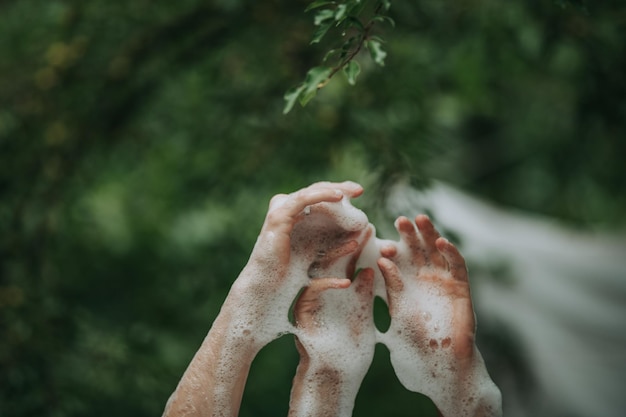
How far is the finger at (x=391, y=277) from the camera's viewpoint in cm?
90

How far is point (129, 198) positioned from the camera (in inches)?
101

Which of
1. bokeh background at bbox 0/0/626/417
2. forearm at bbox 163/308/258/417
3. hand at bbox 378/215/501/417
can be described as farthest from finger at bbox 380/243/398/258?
bokeh background at bbox 0/0/626/417

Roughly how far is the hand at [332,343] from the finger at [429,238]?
0.24 ft

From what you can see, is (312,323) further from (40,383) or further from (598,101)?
(598,101)

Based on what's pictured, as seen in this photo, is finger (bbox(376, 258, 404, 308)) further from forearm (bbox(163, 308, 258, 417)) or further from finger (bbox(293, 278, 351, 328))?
forearm (bbox(163, 308, 258, 417))

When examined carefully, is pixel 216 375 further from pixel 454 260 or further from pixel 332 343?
pixel 454 260

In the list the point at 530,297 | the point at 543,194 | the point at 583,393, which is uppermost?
the point at 583,393

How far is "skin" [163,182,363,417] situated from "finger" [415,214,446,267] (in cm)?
10

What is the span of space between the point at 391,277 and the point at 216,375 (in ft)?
0.90

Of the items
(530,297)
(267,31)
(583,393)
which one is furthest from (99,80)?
(530,297)

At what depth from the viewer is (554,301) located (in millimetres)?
2754

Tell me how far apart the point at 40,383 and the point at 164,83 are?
2.68 ft

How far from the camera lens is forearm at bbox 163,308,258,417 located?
870 mm

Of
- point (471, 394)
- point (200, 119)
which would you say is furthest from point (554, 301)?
point (471, 394)
